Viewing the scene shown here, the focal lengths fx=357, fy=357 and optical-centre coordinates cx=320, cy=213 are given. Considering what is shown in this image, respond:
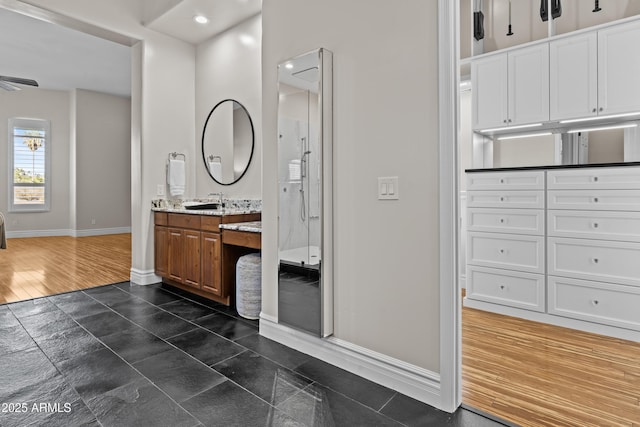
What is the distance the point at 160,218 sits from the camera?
3953 mm

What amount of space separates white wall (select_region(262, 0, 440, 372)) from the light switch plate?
1.1 inches

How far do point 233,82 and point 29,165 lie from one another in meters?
6.48

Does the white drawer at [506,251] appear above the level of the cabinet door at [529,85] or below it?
below

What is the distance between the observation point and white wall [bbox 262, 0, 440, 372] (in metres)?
1.76

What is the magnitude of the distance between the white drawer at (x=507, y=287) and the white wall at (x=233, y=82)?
7.38 feet

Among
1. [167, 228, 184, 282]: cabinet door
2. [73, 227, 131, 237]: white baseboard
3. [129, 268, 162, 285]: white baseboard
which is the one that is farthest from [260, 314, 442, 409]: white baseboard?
[73, 227, 131, 237]: white baseboard

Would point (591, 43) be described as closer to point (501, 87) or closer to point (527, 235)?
point (501, 87)

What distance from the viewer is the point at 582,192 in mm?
2656

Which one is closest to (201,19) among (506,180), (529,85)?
(529,85)

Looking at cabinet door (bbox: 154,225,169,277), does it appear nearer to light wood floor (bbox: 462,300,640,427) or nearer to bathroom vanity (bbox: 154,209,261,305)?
bathroom vanity (bbox: 154,209,261,305)

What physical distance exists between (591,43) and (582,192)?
1159mm

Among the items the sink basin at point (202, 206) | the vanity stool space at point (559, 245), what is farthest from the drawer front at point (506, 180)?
the sink basin at point (202, 206)

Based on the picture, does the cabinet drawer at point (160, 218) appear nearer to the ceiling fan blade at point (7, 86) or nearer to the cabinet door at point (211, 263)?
the cabinet door at point (211, 263)

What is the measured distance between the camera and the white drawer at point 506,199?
287 cm
